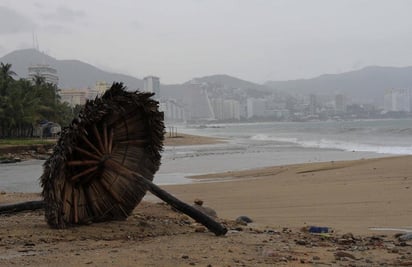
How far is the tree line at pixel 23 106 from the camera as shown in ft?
186

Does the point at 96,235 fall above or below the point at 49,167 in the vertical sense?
below

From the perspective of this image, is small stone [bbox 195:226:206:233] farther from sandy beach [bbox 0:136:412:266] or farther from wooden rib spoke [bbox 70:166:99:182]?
wooden rib spoke [bbox 70:166:99:182]

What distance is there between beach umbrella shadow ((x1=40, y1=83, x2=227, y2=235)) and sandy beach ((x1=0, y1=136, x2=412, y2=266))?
36cm

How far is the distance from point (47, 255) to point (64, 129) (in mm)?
2143

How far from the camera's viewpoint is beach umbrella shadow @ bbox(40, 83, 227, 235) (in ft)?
26.3

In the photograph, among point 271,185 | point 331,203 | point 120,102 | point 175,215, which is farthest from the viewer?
point 271,185

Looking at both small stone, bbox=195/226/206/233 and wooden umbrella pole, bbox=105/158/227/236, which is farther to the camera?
small stone, bbox=195/226/206/233

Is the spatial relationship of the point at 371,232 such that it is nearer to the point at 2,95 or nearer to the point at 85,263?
the point at 85,263

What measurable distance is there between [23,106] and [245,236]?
183ft

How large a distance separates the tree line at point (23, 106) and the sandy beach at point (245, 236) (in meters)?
38.0

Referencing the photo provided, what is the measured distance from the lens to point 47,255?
263 inches

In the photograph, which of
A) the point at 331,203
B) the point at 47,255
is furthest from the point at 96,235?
the point at 331,203

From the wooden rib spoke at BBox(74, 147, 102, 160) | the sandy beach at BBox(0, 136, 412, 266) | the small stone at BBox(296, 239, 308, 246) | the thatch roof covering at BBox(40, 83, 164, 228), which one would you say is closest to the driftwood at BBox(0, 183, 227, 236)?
the sandy beach at BBox(0, 136, 412, 266)

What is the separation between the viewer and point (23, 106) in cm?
5953
